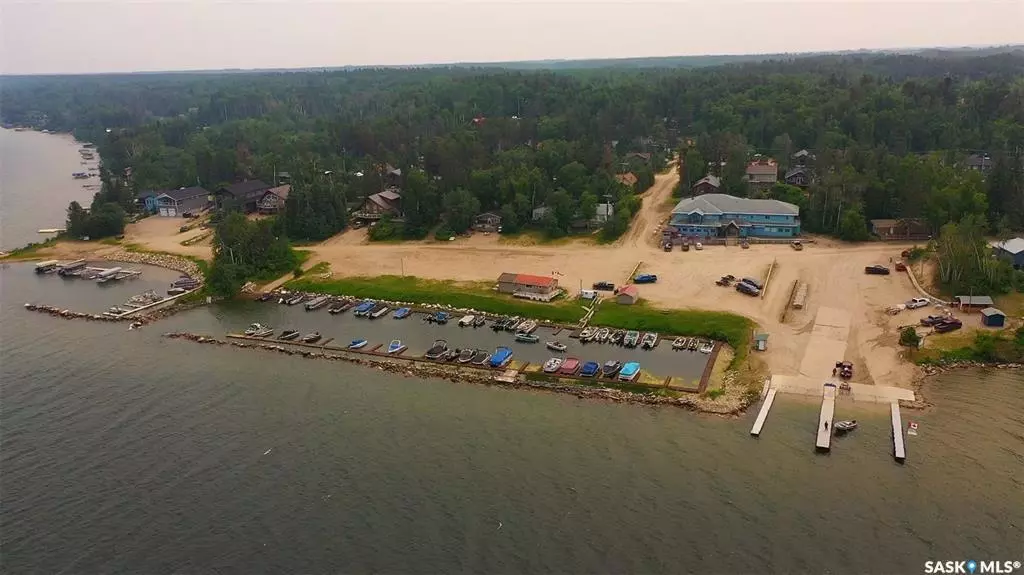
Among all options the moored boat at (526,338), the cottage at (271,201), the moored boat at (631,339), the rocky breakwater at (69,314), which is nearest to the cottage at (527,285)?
the moored boat at (526,338)

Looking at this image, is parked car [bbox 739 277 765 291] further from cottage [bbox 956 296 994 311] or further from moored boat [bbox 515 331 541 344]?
moored boat [bbox 515 331 541 344]

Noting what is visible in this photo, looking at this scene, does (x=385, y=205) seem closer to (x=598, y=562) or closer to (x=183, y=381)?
(x=183, y=381)

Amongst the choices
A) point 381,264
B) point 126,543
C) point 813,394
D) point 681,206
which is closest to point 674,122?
point 681,206

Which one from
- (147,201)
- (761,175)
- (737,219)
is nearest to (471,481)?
(737,219)

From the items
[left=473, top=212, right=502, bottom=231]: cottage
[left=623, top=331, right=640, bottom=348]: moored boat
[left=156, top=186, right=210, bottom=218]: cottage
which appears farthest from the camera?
[left=156, top=186, right=210, bottom=218]: cottage

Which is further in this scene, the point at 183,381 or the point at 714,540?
the point at 183,381

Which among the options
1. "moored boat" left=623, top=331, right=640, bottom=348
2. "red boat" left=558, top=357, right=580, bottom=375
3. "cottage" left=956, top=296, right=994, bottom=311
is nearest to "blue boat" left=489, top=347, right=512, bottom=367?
"red boat" left=558, top=357, right=580, bottom=375
